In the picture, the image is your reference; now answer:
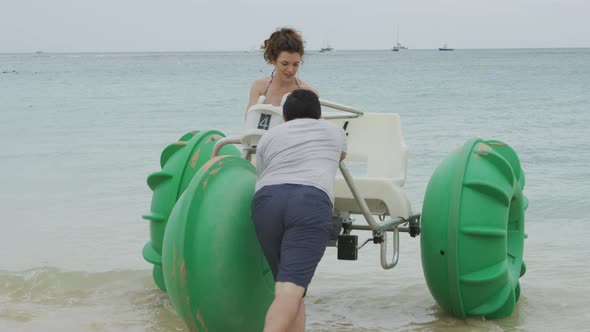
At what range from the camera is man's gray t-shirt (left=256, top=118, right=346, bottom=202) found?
11.8ft

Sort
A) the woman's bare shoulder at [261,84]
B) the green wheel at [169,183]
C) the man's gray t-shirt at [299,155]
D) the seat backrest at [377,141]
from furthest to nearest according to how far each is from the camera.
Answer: the seat backrest at [377,141], the woman's bare shoulder at [261,84], the green wheel at [169,183], the man's gray t-shirt at [299,155]

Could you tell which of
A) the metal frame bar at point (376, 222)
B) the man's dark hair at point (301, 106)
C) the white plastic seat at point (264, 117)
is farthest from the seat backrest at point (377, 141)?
the man's dark hair at point (301, 106)

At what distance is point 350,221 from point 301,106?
4.09 feet

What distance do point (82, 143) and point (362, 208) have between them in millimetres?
11656

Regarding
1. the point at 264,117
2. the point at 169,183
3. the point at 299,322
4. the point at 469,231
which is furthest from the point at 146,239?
the point at 299,322

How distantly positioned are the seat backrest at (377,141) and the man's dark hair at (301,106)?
4.92 ft

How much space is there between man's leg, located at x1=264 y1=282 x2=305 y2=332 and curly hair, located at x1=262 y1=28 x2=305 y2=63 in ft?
5.50

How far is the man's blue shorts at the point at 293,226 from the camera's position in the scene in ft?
11.5

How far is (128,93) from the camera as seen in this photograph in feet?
108

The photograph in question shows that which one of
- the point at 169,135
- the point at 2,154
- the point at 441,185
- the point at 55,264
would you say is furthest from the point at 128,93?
the point at 441,185

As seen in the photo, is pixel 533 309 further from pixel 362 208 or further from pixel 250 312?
pixel 250 312

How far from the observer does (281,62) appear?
484cm

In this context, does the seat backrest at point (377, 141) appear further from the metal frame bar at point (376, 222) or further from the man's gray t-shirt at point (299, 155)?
the man's gray t-shirt at point (299, 155)

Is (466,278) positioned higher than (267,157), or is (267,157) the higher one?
(267,157)
